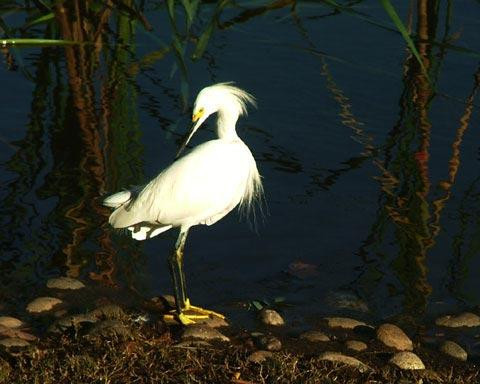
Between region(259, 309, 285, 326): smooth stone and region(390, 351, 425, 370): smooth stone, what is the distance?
2.35 ft

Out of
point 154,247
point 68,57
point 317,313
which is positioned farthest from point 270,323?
point 68,57

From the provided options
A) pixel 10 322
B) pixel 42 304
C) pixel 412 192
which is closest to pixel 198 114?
pixel 42 304

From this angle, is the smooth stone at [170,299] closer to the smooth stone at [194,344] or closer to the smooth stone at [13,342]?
the smooth stone at [194,344]

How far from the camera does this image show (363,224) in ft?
20.3

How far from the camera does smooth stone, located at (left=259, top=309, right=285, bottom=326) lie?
5.07m

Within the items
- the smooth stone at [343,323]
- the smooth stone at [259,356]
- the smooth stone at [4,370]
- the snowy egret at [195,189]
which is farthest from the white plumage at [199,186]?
the smooth stone at [4,370]

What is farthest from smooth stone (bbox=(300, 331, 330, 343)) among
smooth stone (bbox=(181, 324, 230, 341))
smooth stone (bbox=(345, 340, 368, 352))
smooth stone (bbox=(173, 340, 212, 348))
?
smooth stone (bbox=(173, 340, 212, 348))

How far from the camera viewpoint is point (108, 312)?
192 inches

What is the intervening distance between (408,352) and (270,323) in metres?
0.76

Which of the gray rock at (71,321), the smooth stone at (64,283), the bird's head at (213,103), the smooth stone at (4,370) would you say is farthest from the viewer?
the smooth stone at (64,283)

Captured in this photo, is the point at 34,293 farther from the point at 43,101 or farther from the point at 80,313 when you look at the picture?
the point at 43,101

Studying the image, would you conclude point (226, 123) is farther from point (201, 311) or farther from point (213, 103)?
point (201, 311)

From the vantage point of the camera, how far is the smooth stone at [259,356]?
436 cm

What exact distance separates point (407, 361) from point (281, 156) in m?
2.60
